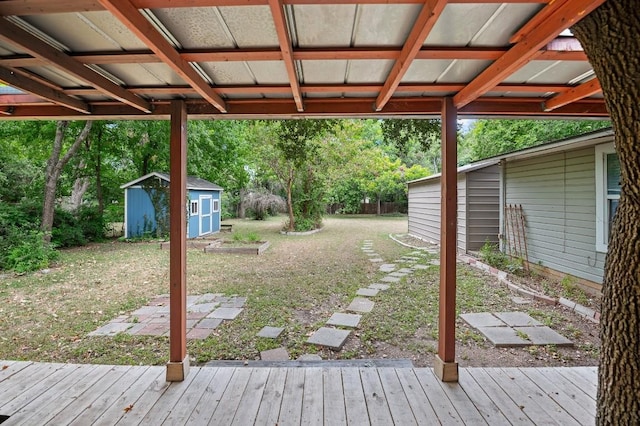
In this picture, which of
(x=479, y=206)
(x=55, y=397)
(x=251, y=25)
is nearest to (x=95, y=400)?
(x=55, y=397)

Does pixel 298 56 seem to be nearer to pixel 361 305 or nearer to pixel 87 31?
pixel 87 31

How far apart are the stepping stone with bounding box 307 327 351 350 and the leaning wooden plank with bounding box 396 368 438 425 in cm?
89

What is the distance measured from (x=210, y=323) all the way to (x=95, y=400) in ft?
5.79

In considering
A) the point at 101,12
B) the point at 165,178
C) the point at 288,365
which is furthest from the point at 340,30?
the point at 165,178

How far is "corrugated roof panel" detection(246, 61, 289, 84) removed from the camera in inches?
80.3

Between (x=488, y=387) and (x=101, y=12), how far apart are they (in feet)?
10.5

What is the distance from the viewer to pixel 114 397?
228 cm

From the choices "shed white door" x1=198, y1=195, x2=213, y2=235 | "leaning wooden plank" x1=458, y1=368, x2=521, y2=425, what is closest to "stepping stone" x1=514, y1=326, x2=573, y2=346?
"leaning wooden plank" x1=458, y1=368, x2=521, y2=425

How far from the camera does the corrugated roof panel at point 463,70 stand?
2018 millimetres

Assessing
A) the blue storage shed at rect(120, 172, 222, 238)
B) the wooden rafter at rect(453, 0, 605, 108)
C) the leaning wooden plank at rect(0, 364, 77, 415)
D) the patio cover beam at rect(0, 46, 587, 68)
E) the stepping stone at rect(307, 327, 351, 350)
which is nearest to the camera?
the wooden rafter at rect(453, 0, 605, 108)

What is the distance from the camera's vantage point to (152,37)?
5.09 feet

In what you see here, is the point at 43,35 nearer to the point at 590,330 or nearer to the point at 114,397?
the point at 114,397

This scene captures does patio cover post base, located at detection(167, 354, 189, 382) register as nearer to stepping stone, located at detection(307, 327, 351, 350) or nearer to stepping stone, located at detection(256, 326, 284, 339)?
stepping stone, located at detection(256, 326, 284, 339)

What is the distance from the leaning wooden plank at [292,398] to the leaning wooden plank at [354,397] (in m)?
0.31
